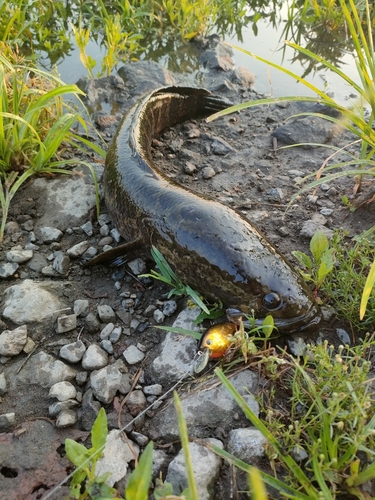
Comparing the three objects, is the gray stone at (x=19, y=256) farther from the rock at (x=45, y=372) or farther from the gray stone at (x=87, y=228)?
the rock at (x=45, y=372)

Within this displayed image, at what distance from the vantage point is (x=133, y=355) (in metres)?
2.72

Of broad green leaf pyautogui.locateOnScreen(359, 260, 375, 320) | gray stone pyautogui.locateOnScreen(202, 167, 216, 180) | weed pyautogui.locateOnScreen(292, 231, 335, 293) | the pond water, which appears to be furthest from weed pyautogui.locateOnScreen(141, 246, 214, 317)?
the pond water

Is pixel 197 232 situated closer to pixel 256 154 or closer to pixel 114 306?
pixel 114 306

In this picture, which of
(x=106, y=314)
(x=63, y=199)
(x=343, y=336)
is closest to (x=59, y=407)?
(x=106, y=314)

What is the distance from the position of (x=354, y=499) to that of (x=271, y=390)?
605mm

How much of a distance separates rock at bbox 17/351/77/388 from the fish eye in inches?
49.3

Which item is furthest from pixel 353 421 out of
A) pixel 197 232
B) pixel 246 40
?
pixel 246 40

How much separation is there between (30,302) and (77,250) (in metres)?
0.70

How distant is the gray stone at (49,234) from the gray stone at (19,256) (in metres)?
0.24

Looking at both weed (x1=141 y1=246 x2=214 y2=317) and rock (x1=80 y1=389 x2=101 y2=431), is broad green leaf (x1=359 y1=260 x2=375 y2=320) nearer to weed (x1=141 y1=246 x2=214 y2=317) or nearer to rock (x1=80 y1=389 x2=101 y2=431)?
weed (x1=141 y1=246 x2=214 y2=317)

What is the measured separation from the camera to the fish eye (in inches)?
102

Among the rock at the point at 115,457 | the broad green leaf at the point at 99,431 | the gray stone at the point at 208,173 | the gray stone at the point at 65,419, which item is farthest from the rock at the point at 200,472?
the gray stone at the point at 208,173

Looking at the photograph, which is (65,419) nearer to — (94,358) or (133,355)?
(94,358)

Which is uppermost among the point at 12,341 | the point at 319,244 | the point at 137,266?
the point at 319,244
